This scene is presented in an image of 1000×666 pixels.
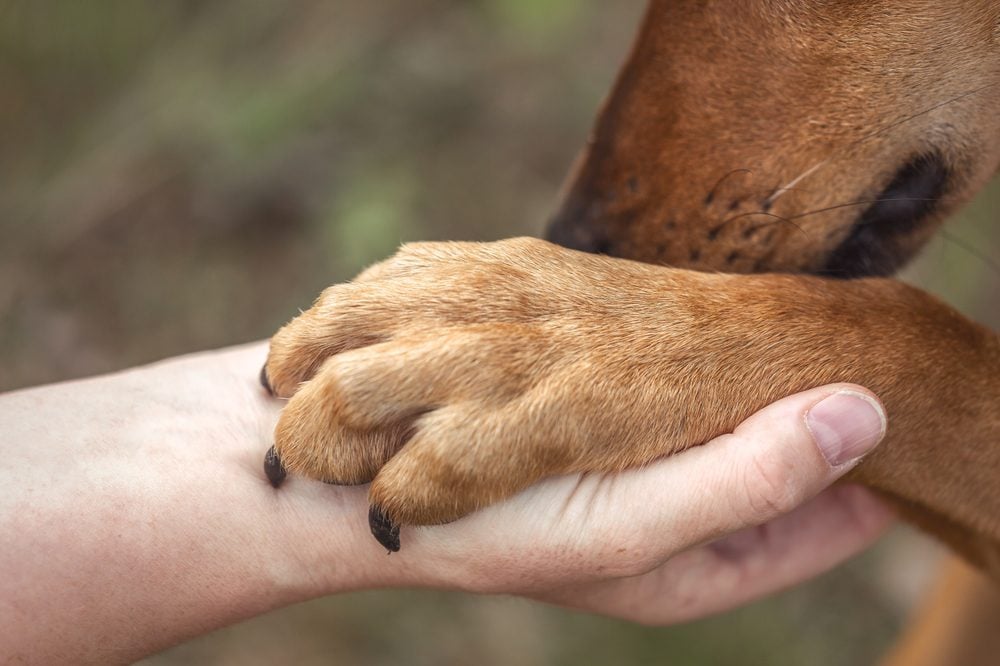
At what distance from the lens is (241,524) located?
173 cm

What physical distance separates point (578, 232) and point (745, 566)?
820 mm

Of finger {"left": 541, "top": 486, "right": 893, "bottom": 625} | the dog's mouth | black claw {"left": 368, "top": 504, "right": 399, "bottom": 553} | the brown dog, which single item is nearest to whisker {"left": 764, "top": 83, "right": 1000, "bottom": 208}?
the brown dog

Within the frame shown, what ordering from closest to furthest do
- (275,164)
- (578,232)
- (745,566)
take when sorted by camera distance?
(745,566)
(578,232)
(275,164)

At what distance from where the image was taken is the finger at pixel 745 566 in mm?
1970

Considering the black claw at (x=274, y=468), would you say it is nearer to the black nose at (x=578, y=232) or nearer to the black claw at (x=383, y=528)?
the black claw at (x=383, y=528)

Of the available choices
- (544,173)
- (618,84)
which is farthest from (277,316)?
(618,84)

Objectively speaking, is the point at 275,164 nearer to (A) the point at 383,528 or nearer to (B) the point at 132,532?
(B) the point at 132,532

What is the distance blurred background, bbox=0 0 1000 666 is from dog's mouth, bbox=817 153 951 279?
1.80 m

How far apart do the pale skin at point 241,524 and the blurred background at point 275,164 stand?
76.3 inches

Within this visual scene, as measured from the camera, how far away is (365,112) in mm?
4504

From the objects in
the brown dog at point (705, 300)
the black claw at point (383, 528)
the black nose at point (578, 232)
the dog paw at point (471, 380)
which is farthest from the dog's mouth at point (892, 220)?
the black claw at point (383, 528)

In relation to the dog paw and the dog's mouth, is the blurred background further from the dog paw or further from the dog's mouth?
the dog paw

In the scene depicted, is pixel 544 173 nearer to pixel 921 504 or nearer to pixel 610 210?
pixel 610 210

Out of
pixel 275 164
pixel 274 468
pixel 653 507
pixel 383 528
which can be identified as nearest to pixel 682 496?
pixel 653 507
